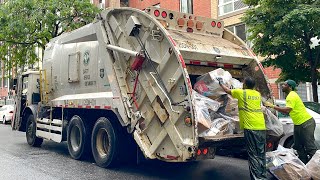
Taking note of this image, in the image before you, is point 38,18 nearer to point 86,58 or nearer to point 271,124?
point 86,58

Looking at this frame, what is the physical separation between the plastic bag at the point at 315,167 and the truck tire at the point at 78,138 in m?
4.41

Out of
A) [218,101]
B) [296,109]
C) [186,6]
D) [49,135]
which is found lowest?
[49,135]

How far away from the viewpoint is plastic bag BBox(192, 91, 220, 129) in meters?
5.07

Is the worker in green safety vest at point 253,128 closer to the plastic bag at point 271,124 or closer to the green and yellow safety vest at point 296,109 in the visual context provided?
the plastic bag at point 271,124

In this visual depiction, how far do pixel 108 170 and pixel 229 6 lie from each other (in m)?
12.8

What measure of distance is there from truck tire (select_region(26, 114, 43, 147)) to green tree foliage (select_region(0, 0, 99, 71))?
8.19 meters

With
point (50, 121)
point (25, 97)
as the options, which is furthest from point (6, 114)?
point (50, 121)

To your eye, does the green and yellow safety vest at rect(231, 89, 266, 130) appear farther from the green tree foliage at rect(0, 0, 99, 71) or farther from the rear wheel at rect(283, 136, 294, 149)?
the green tree foliage at rect(0, 0, 99, 71)

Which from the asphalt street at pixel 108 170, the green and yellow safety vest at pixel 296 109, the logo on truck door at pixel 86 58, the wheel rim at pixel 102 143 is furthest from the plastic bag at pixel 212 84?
the logo on truck door at pixel 86 58

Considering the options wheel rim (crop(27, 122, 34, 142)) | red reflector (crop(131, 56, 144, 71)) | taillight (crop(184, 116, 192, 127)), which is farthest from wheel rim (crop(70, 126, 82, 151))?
taillight (crop(184, 116, 192, 127))

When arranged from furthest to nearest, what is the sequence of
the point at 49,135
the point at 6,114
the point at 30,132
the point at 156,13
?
the point at 6,114 < the point at 30,132 < the point at 49,135 < the point at 156,13

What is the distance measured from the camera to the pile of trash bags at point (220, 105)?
17.7 ft

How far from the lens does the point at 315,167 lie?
5301 mm

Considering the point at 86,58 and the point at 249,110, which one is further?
the point at 86,58
